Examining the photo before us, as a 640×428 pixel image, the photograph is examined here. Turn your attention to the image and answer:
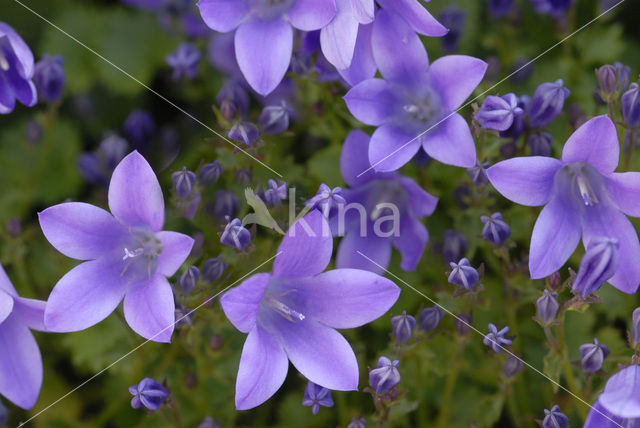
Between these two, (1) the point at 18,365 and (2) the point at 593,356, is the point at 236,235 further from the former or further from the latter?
(2) the point at 593,356

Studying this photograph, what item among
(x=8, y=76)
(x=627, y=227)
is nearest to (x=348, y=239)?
(x=627, y=227)

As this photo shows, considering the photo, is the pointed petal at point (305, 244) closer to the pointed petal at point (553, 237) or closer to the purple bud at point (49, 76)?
the pointed petal at point (553, 237)

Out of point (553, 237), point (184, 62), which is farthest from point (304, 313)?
point (184, 62)

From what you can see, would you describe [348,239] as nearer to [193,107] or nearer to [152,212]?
[152,212]

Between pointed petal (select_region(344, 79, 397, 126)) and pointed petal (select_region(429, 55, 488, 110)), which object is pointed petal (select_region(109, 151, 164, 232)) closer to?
pointed petal (select_region(344, 79, 397, 126))

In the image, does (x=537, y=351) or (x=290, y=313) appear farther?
(x=537, y=351)
